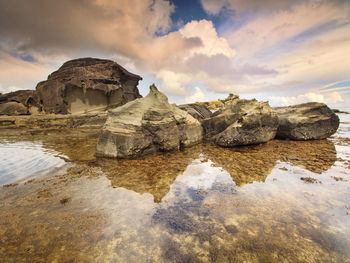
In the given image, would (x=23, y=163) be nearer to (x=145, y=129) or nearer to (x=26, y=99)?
(x=145, y=129)

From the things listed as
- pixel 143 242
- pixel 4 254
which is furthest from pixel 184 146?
pixel 4 254

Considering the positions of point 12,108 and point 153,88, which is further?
point 12,108

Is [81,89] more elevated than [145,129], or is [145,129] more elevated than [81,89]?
[81,89]

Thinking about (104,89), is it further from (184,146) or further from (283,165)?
(283,165)

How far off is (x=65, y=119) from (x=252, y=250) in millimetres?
19871

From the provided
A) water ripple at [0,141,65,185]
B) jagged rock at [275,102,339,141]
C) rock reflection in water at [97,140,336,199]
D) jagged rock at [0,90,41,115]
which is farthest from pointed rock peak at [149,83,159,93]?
jagged rock at [0,90,41,115]

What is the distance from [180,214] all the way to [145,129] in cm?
361

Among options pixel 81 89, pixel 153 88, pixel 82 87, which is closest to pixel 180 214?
pixel 153 88

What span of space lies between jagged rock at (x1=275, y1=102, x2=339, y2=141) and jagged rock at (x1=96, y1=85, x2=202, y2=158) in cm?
422

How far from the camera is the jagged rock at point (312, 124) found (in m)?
7.02

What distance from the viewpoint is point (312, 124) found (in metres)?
7.03

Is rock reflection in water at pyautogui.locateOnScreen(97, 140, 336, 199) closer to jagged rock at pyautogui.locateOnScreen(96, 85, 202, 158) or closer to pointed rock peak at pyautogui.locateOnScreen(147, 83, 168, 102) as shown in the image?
jagged rock at pyautogui.locateOnScreen(96, 85, 202, 158)

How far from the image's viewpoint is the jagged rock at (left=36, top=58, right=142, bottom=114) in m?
20.9

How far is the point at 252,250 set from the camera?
1706 mm
